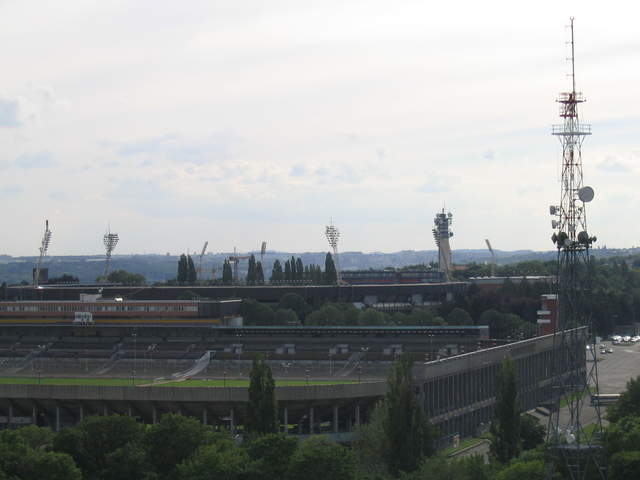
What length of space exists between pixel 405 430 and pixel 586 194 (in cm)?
1504

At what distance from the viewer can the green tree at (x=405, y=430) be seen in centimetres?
5803

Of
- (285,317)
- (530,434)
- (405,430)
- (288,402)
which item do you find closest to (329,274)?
(285,317)

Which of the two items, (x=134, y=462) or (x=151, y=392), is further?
(x=151, y=392)

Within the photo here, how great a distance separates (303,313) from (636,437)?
9538cm

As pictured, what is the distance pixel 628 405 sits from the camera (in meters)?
71.8

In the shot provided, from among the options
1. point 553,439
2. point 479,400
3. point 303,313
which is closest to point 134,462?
point 553,439

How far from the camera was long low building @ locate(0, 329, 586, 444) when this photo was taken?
75.6 m

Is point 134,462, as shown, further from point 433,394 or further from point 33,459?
point 433,394

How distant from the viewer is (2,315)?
392ft

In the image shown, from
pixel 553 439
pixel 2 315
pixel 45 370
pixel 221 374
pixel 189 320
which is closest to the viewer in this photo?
pixel 553 439

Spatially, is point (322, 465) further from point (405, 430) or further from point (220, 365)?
point (220, 365)

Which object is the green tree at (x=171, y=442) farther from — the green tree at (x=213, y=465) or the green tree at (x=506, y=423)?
the green tree at (x=506, y=423)

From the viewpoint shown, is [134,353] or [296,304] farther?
[296,304]

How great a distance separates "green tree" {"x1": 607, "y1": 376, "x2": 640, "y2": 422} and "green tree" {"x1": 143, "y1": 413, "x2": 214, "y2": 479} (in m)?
25.6
